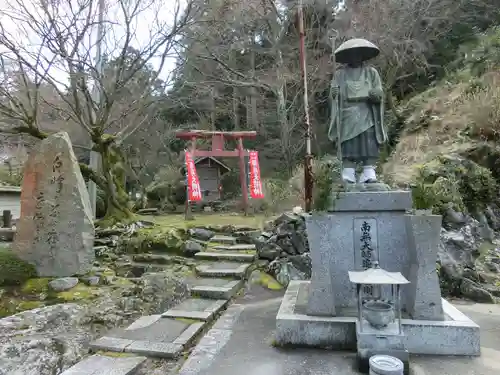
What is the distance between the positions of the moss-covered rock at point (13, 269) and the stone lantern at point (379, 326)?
20.7 feet

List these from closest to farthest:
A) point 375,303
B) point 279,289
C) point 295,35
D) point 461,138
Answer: point 375,303 → point 279,289 → point 461,138 → point 295,35

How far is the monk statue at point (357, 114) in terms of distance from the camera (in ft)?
15.4

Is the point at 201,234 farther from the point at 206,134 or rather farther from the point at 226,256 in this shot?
the point at 206,134

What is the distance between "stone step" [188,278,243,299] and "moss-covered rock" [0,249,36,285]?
10.3ft

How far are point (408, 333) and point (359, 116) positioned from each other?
2.64m

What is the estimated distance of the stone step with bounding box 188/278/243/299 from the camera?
5.99 m


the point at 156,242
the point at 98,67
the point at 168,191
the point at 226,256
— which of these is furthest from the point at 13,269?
the point at 168,191

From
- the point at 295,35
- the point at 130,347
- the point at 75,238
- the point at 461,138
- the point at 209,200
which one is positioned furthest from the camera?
the point at 295,35

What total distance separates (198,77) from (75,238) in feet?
43.9

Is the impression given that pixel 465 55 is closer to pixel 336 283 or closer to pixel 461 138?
pixel 461 138

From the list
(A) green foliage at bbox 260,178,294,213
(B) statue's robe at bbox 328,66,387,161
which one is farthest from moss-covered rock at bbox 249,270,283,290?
(A) green foliage at bbox 260,178,294,213

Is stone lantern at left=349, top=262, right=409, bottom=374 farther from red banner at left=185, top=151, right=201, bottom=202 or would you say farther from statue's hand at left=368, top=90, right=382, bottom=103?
red banner at left=185, top=151, right=201, bottom=202

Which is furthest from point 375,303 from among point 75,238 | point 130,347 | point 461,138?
point 461,138

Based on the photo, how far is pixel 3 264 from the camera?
22.4 feet
